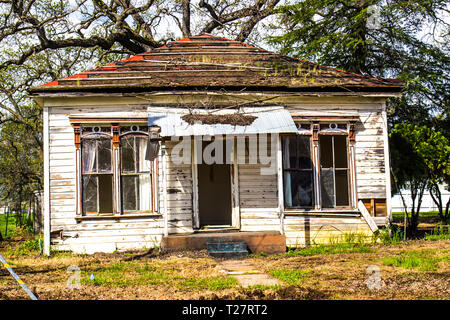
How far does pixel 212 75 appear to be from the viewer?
1210 centimetres

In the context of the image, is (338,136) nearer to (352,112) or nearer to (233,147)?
(352,112)

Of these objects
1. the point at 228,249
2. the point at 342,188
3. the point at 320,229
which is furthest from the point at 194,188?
the point at 342,188

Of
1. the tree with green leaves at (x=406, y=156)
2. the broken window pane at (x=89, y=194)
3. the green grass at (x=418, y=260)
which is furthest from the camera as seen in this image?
the tree with green leaves at (x=406, y=156)

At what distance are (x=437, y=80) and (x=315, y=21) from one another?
196 inches

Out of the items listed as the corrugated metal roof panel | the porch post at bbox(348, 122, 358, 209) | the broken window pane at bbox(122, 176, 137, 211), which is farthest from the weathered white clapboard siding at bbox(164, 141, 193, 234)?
the porch post at bbox(348, 122, 358, 209)

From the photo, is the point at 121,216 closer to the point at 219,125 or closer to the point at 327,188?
the point at 219,125

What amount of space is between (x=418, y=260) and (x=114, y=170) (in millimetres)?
6863

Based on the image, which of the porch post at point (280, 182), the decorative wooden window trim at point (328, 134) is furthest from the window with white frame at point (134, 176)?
the decorative wooden window trim at point (328, 134)

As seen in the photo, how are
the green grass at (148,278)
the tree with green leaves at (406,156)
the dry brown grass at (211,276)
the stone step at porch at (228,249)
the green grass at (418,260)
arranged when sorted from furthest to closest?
the tree with green leaves at (406,156)
the stone step at porch at (228,249)
the green grass at (418,260)
the green grass at (148,278)
the dry brown grass at (211,276)

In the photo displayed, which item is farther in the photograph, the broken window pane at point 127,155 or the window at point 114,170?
the broken window pane at point 127,155

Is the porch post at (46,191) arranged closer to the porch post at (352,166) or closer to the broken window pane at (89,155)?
the broken window pane at (89,155)

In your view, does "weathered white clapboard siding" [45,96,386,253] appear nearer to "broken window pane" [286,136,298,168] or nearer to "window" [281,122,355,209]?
"window" [281,122,355,209]

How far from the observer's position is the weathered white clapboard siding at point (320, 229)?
11648 millimetres

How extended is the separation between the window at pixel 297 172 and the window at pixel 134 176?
3.33 meters
